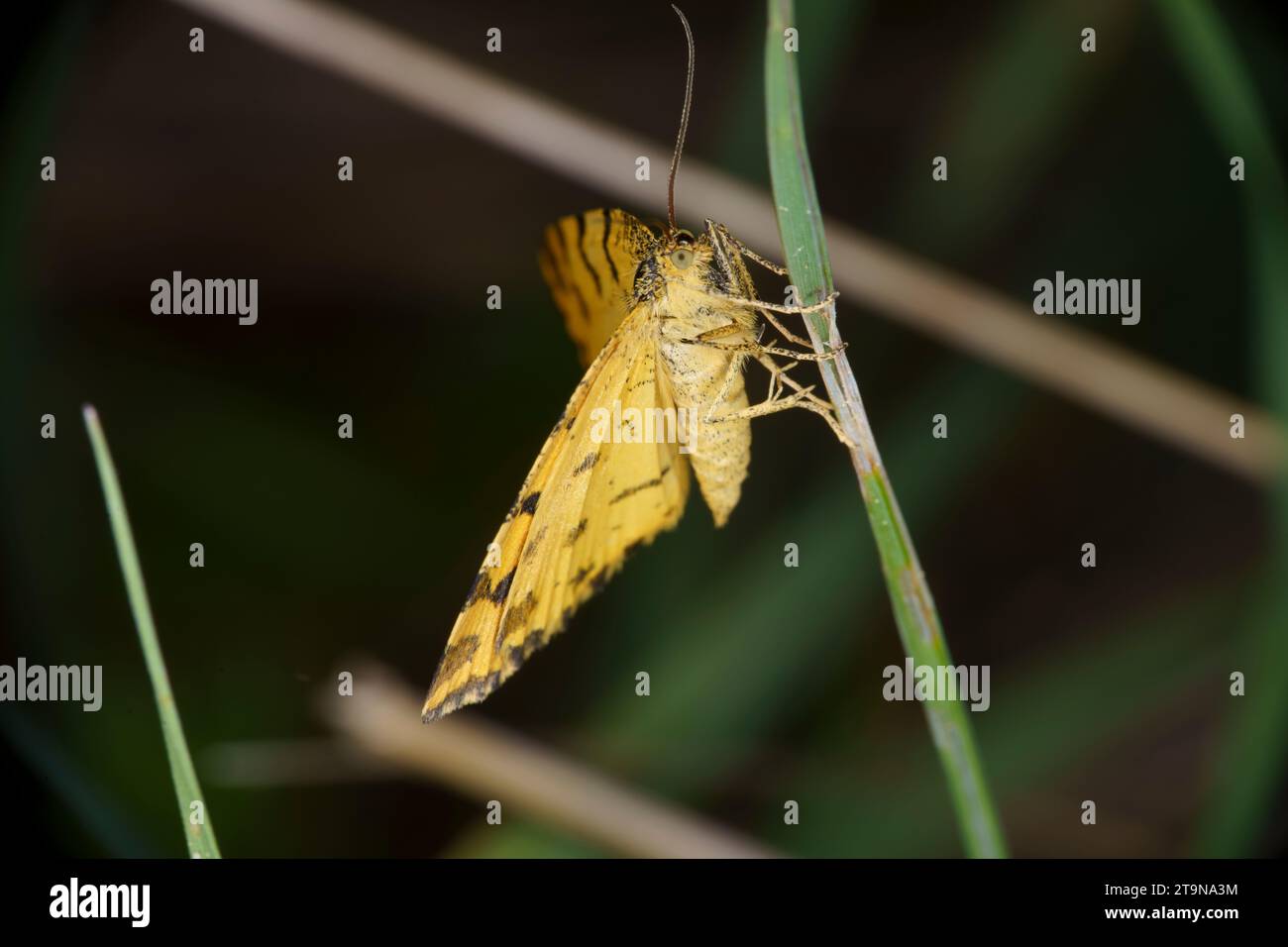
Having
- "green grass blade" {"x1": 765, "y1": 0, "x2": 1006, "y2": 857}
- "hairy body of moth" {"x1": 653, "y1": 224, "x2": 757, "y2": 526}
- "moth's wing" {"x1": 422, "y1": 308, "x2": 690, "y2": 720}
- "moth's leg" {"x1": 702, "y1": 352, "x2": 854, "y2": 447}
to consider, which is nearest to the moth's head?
"hairy body of moth" {"x1": 653, "y1": 224, "x2": 757, "y2": 526}

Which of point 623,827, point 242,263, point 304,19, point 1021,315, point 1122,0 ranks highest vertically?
point 1122,0

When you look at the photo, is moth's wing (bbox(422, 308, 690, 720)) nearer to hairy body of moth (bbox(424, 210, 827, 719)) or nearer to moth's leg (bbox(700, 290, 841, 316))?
hairy body of moth (bbox(424, 210, 827, 719))

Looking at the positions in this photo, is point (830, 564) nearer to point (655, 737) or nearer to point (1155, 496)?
point (655, 737)

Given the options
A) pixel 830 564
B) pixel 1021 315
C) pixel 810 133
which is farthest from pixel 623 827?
pixel 810 133

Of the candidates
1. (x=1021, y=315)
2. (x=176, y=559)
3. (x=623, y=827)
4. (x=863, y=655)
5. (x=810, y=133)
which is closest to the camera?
(x=623, y=827)

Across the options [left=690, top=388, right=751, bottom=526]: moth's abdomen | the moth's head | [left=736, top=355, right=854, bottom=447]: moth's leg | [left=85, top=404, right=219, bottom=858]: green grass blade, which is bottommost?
[left=85, top=404, right=219, bottom=858]: green grass blade

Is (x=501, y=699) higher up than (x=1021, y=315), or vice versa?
(x=1021, y=315)

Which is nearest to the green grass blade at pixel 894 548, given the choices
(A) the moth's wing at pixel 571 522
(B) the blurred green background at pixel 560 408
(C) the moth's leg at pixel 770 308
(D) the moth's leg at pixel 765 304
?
(D) the moth's leg at pixel 765 304
